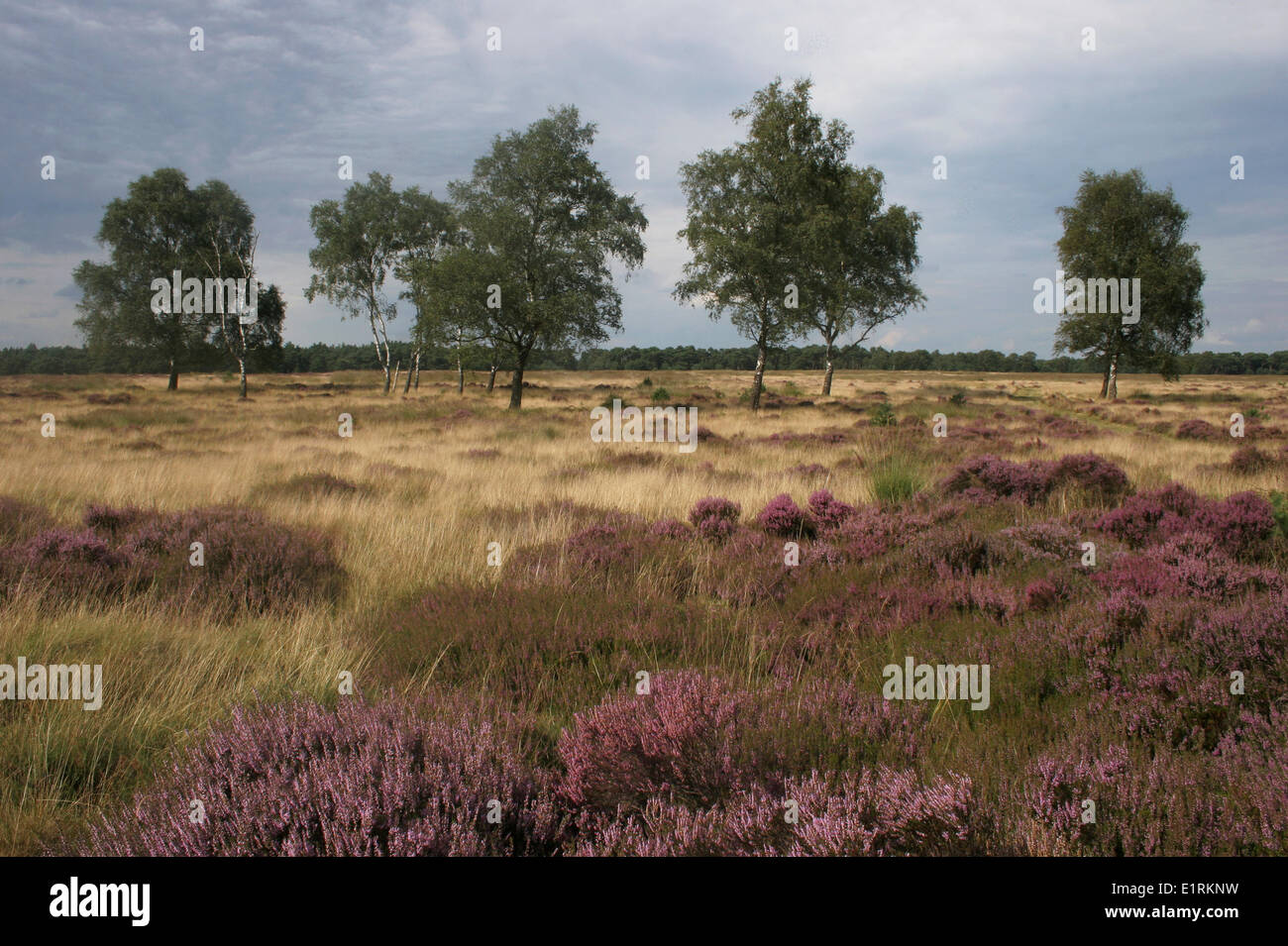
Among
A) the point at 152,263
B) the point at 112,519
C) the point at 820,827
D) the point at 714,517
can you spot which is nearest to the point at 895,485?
the point at 714,517

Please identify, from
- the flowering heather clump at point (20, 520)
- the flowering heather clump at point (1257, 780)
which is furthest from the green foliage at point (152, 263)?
the flowering heather clump at point (1257, 780)

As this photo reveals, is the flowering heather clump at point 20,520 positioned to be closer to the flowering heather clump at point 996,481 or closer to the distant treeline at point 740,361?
the flowering heather clump at point 996,481

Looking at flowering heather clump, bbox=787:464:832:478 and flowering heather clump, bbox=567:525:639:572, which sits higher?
flowering heather clump, bbox=787:464:832:478

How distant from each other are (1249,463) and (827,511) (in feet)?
29.0

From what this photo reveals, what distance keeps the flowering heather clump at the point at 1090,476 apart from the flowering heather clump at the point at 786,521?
4.07 m

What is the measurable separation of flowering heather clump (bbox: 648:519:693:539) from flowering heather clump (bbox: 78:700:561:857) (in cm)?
414

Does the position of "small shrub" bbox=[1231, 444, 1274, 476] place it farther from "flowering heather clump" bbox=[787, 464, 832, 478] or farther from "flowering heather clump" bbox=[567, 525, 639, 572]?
"flowering heather clump" bbox=[567, 525, 639, 572]

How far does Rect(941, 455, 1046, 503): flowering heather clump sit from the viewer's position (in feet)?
28.1

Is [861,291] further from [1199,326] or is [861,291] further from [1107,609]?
[1107,609]

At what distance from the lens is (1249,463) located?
35.8 ft

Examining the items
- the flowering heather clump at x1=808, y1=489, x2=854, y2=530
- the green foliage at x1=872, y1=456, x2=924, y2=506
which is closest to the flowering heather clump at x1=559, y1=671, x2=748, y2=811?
the flowering heather clump at x1=808, y1=489, x2=854, y2=530

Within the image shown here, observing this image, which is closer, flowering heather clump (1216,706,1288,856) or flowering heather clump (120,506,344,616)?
flowering heather clump (1216,706,1288,856)

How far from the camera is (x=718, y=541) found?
6.77 meters
